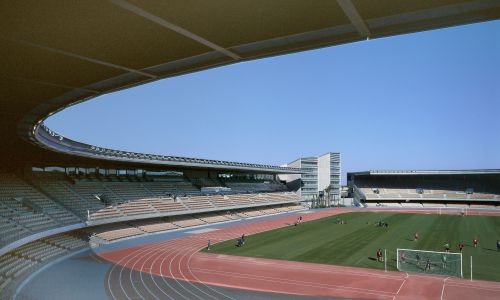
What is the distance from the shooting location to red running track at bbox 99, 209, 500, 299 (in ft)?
58.6

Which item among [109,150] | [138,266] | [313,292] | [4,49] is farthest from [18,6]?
[109,150]

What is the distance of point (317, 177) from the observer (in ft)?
259

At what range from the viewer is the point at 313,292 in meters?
18.1

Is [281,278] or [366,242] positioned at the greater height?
[366,242]

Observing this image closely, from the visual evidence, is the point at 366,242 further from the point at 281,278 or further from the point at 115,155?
the point at 115,155

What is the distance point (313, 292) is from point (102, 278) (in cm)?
1112

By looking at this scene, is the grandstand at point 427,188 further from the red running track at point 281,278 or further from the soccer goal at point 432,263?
the red running track at point 281,278

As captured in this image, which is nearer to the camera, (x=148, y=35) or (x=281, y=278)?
(x=148, y=35)

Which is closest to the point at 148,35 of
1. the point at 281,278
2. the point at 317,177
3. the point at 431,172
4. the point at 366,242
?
the point at 281,278

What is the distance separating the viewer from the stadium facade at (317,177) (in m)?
77.9

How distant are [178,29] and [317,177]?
252 ft

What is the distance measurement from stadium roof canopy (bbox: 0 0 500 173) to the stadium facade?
73.1m

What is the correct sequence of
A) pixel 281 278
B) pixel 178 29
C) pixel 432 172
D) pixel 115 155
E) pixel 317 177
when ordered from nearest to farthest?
pixel 178 29 < pixel 281 278 < pixel 115 155 < pixel 432 172 < pixel 317 177

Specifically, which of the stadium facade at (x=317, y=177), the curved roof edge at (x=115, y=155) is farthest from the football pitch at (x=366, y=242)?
the stadium facade at (x=317, y=177)
